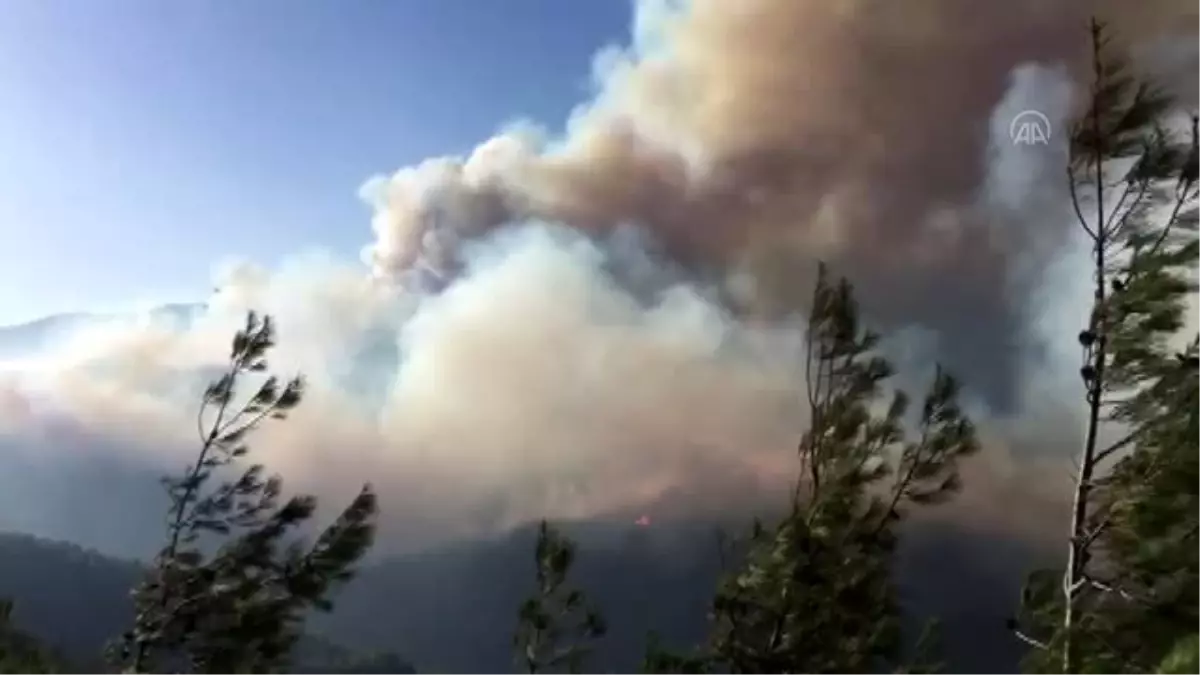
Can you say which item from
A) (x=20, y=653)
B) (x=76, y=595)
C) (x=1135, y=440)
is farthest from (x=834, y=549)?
(x=76, y=595)

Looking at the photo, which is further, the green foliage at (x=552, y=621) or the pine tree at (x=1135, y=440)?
the green foliage at (x=552, y=621)

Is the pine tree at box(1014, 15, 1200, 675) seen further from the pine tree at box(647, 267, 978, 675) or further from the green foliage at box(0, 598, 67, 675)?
the green foliage at box(0, 598, 67, 675)

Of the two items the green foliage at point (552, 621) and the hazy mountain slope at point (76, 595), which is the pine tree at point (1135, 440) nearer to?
the green foliage at point (552, 621)

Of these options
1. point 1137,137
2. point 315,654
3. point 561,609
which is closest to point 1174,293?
point 1137,137

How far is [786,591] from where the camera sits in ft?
33.9

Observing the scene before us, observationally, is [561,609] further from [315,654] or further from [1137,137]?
[315,654]

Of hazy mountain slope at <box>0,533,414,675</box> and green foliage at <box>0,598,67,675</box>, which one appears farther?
hazy mountain slope at <box>0,533,414,675</box>

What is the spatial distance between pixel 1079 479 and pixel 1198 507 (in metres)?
0.88

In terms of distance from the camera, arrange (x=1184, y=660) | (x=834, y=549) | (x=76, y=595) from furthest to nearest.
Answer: (x=76, y=595) < (x=834, y=549) < (x=1184, y=660)

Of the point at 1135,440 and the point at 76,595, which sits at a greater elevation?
the point at 76,595

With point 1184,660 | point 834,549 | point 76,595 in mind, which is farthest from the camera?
point 76,595

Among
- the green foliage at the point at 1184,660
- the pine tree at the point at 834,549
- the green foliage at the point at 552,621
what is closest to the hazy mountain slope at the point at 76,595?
the green foliage at the point at 552,621

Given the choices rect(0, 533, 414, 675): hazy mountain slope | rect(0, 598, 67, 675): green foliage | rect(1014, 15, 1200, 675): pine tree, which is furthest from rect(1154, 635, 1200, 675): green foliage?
rect(0, 533, 414, 675): hazy mountain slope

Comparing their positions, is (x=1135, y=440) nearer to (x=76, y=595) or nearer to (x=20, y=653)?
(x=20, y=653)
